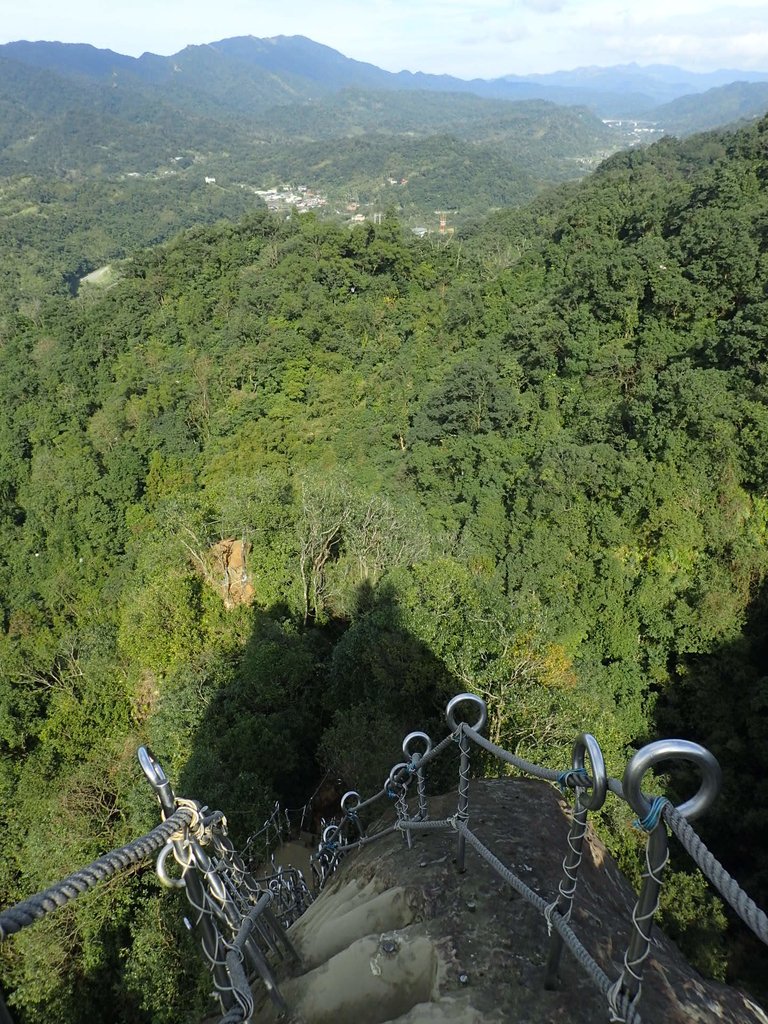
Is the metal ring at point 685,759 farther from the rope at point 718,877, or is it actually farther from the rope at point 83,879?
the rope at point 83,879

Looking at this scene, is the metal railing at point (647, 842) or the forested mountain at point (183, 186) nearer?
the metal railing at point (647, 842)

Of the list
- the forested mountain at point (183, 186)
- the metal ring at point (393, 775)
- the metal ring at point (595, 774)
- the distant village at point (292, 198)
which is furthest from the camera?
the distant village at point (292, 198)

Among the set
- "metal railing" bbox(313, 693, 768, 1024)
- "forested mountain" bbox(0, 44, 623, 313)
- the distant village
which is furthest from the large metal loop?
the distant village

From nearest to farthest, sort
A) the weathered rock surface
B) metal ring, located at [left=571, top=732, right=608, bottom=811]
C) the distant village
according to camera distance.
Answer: metal ring, located at [left=571, top=732, right=608, bottom=811] → the weathered rock surface → the distant village

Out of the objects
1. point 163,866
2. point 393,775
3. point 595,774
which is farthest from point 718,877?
point 393,775

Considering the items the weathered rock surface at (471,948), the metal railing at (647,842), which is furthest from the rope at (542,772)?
the weathered rock surface at (471,948)

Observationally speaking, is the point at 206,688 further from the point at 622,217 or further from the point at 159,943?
the point at 622,217

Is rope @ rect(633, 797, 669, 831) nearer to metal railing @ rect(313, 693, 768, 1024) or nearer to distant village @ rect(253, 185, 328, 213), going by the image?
metal railing @ rect(313, 693, 768, 1024)
